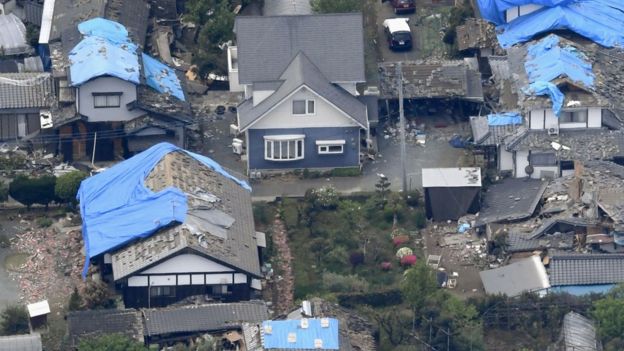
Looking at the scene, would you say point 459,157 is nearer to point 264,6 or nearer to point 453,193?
point 453,193

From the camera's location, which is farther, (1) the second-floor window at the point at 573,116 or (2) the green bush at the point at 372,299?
(1) the second-floor window at the point at 573,116

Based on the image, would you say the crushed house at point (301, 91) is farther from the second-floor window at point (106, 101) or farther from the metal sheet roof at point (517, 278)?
the metal sheet roof at point (517, 278)

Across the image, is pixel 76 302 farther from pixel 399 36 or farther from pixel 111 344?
pixel 399 36

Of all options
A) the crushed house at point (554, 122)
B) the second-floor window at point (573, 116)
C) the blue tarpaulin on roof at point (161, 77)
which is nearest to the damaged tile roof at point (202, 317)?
the crushed house at point (554, 122)

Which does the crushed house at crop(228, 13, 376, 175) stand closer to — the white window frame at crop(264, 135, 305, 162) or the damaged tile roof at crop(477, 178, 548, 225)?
the white window frame at crop(264, 135, 305, 162)

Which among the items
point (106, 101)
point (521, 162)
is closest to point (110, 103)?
point (106, 101)

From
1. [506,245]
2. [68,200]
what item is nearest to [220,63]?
[68,200]
